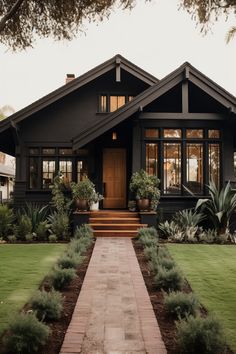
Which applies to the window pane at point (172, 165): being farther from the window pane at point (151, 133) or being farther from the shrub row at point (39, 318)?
the shrub row at point (39, 318)

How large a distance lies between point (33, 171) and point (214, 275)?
33.0 ft

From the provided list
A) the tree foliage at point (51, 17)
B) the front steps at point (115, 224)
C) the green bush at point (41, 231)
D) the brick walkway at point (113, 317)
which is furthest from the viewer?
the front steps at point (115, 224)

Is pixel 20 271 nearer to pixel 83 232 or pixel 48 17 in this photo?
pixel 83 232

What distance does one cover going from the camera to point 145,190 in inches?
488

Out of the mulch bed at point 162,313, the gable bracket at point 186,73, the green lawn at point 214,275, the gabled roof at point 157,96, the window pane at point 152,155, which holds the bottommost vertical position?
the green lawn at point 214,275

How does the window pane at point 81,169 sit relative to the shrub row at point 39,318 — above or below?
above

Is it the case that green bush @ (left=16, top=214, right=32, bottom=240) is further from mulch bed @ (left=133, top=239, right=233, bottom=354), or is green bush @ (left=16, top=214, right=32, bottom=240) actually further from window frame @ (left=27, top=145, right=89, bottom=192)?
mulch bed @ (left=133, top=239, right=233, bottom=354)

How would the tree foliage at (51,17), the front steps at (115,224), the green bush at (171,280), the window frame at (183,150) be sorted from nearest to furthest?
the green bush at (171,280) → the tree foliage at (51,17) → the front steps at (115,224) → the window frame at (183,150)

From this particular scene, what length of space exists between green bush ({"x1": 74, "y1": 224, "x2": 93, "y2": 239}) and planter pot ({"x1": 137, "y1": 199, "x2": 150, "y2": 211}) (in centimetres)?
193

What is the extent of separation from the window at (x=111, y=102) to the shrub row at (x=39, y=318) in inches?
390

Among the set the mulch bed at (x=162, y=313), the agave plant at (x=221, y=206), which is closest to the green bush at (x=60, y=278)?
the mulch bed at (x=162, y=313)

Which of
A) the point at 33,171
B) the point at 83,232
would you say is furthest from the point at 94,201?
the point at 33,171

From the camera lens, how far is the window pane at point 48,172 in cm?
1534

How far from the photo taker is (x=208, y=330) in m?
3.49
